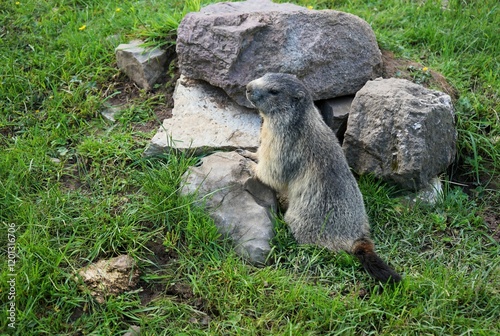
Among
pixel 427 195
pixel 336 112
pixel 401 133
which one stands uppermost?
pixel 401 133

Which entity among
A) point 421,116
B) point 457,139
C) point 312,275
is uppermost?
point 421,116

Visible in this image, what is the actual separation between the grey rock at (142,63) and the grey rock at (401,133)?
220cm

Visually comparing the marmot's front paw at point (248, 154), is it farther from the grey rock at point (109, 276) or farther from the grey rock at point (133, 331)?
the grey rock at point (133, 331)

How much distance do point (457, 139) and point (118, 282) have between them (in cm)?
359

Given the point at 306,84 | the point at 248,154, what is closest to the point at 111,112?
the point at 248,154

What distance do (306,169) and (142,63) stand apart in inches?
88.1

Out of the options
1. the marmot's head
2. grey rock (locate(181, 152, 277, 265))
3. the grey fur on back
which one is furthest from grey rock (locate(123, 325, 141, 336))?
the marmot's head

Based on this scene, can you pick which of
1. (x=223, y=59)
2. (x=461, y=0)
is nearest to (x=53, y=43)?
(x=223, y=59)

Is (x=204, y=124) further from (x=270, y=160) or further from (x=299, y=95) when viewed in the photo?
(x=299, y=95)

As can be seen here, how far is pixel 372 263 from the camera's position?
165 inches

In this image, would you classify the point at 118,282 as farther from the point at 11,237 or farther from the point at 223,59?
the point at 223,59

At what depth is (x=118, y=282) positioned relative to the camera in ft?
13.1

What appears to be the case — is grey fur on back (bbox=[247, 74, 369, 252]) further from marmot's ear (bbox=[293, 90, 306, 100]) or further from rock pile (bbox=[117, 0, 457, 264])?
rock pile (bbox=[117, 0, 457, 264])

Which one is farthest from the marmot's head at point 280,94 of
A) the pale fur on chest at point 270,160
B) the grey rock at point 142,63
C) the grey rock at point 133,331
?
the grey rock at point 133,331
